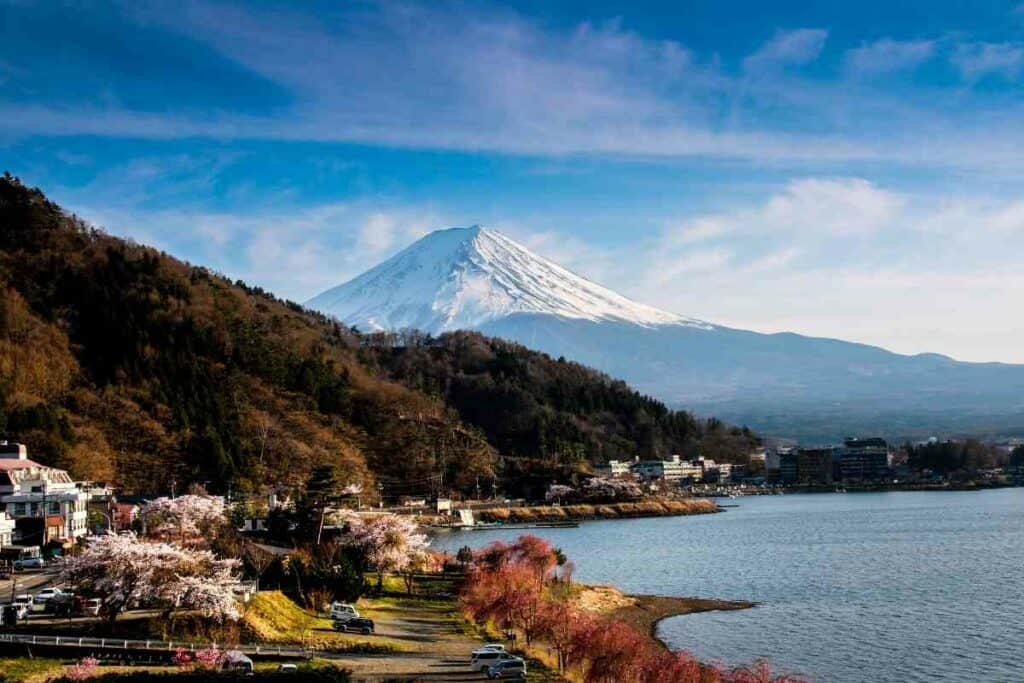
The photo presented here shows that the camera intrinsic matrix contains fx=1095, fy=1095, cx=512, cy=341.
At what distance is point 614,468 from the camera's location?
100312 millimetres

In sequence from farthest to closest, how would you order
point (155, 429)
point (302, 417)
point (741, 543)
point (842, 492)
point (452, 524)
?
point (842, 492), point (302, 417), point (452, 524), point (155, 429), point (741, 543)

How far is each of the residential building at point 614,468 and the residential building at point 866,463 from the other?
97.4 feet

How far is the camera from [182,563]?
72.5 ft

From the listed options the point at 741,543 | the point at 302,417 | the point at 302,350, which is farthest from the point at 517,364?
the point at 741,543

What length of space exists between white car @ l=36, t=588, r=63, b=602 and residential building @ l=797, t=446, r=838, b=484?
103 meters

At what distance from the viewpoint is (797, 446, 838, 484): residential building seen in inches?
4675

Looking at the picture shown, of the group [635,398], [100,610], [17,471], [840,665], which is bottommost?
[840,665]

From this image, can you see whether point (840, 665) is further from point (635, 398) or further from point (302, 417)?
point (635, 398)

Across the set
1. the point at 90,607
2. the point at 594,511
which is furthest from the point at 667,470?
the point at 90,607

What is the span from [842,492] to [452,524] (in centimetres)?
5616

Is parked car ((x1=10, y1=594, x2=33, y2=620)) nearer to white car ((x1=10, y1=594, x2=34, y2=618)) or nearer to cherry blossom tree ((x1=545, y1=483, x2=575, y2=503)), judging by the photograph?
white car ((x1=10, y1=594, x2=34, y2=618))

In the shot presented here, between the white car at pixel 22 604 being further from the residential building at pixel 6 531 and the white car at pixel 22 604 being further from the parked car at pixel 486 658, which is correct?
the residential building at pixel 6 531

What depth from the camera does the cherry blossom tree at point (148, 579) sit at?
21.3 metres

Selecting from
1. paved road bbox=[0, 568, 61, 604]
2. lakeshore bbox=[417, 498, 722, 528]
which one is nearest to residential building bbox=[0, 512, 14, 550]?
paved road bbox=[0, 568, 61, 604]
